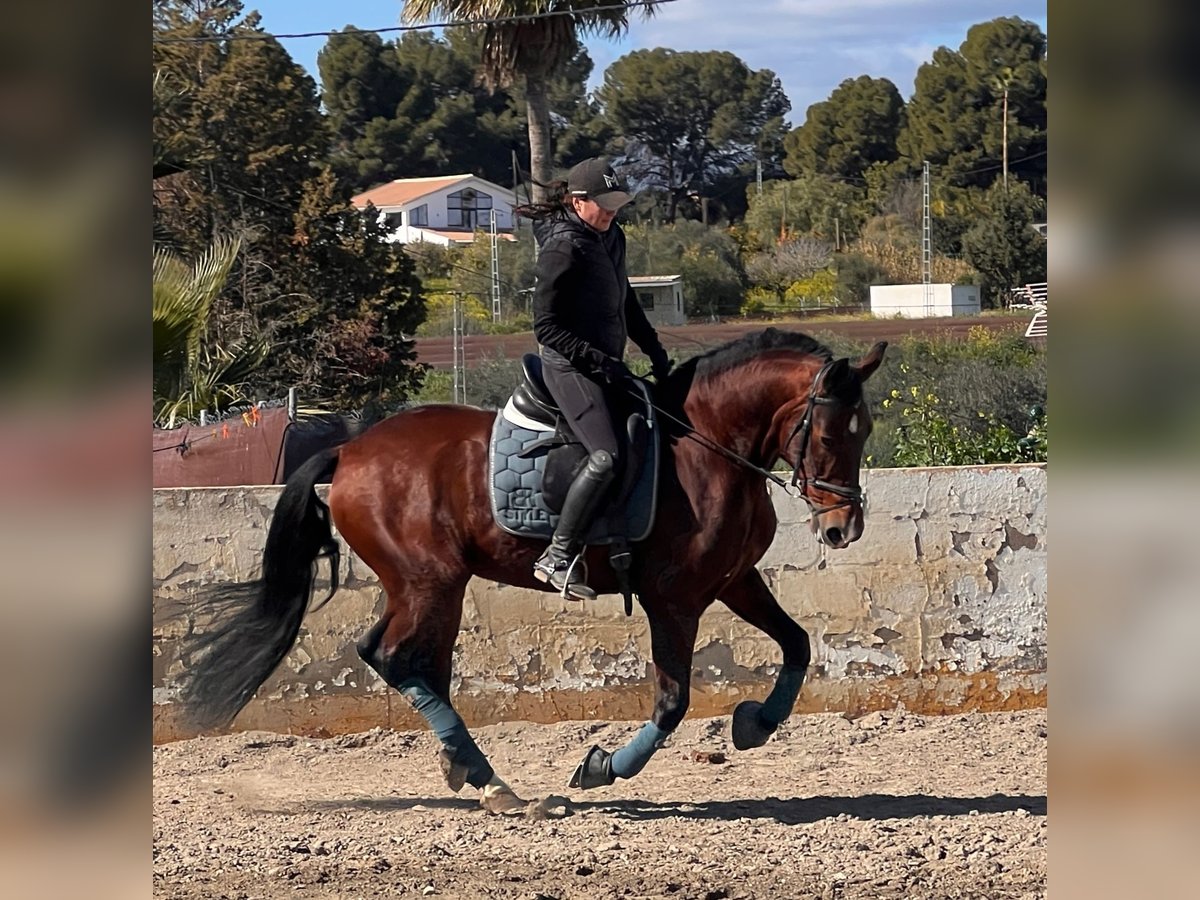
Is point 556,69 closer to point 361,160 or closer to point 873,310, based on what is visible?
point 873,310

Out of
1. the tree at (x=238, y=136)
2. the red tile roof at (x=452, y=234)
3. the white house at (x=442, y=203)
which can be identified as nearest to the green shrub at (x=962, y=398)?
the tree at (x=238, y=136)

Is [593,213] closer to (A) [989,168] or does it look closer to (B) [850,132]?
(A) [989,168]

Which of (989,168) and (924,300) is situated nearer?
(924,300)

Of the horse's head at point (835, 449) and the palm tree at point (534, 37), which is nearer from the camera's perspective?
the horse's head at point (835, 449)

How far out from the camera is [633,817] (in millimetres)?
5449

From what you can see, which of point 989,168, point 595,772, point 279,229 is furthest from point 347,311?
point 989,168

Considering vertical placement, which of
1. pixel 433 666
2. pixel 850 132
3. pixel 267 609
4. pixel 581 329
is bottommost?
pixel 433 666

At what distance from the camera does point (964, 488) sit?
21.4 ft

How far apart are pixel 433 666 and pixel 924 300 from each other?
12.3 m

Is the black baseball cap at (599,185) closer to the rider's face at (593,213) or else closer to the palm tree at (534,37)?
the rider's face at (593,213)

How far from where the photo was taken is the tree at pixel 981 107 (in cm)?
2267

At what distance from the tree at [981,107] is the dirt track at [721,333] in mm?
7273
